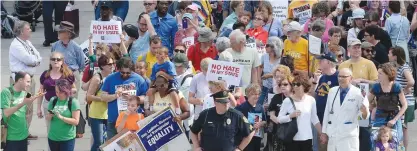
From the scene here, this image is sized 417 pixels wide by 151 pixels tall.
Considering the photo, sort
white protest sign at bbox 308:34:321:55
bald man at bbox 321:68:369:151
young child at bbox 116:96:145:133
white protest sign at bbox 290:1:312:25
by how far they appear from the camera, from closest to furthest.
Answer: bald man at bbox 321:68:369:151, young child at bbox 116:96:145:133, white protest sign at bbox 308:34:321:55, white protest sign at bbox 290:1:312:25

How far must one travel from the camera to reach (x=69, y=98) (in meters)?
15.9

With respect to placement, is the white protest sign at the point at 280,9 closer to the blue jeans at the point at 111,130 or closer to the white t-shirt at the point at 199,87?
the white t-shirt at the point at 199,87

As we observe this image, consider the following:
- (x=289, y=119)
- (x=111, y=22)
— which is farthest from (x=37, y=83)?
(x=289, y=119)

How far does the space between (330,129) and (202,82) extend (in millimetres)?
1966

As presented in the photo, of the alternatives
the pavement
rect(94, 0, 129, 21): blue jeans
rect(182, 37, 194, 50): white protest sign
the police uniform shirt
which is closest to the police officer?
the police uniform shirt

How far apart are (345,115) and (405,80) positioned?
1.68m

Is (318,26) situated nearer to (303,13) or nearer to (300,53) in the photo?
(300,53)

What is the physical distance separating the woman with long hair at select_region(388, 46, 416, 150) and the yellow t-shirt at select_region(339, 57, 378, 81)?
321 mm

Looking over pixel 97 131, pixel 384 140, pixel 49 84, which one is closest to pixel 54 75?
pixel 49 84

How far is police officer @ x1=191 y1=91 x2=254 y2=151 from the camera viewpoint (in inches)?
570

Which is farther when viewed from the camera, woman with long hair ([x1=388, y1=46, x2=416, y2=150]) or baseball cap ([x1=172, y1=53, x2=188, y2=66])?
baseball cap ([x1=172, y1=53, x2=188, y2=66])

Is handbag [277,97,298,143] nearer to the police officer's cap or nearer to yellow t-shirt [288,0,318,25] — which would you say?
the police officer's cap

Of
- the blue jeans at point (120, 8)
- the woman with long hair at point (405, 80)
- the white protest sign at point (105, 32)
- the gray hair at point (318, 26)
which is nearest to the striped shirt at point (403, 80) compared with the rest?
the woman with long hair at point (405, 80)

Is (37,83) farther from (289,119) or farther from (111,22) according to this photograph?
(289,119)
